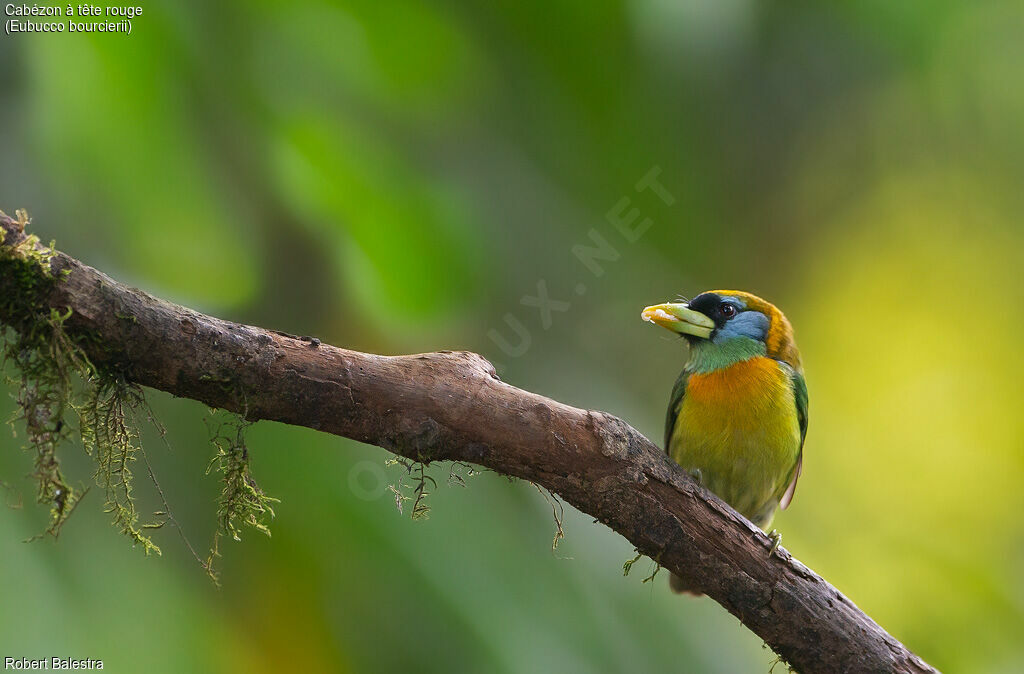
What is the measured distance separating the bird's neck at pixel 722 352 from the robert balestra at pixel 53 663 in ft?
6.82

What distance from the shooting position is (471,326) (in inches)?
165

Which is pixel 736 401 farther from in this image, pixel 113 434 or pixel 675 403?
pixel 113 434

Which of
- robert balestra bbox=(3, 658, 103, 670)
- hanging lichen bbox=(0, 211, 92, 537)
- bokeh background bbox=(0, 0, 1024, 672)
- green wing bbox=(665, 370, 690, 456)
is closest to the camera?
hanging lichen bbox=(0, 211, 92, 537)

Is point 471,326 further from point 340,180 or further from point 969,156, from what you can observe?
point 969,156

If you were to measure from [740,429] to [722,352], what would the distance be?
0.87 feet

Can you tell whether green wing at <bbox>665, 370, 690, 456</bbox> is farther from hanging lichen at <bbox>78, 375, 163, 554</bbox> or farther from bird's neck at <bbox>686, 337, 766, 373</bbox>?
hanging lichen at <bbox>78, 375, 163, 554</bbox>

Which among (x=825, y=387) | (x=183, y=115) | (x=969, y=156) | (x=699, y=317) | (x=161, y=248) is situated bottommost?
(x=161, y=248)

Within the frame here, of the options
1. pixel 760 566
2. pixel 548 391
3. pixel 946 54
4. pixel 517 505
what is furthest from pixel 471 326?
pixel 946 54

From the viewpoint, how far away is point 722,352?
3000 mm

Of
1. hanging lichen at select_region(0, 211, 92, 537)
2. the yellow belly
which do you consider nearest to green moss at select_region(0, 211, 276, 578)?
hanging lichen at select_region(0, 211, 92, 537)

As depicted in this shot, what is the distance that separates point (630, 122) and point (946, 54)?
2.05 m

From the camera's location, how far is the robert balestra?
248 cm

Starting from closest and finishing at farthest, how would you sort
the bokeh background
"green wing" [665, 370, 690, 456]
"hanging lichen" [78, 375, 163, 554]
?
1. "hanging lichen" [78, 375, 163, 554]
2. "green wing" [665, 370, 690, 456]
3. the bokeh background

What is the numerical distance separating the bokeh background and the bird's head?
0.85m
